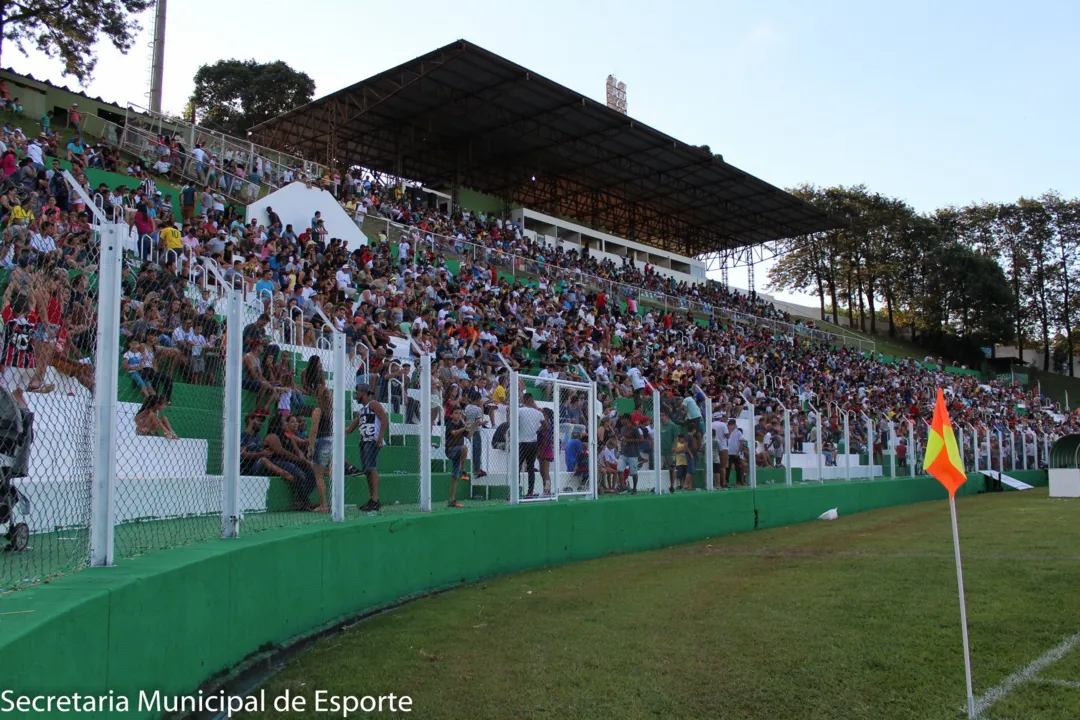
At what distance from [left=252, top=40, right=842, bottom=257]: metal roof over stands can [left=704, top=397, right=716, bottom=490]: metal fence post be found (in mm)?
20324

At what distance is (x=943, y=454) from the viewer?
18.9 ft

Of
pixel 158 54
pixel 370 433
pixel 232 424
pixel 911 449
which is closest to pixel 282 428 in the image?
pixel 232 424

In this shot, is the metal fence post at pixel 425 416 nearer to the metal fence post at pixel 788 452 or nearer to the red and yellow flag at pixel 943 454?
the red and yellow flag at pixel 943 454

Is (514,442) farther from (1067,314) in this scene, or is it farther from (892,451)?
(1067,314)

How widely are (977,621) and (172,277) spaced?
250 inches

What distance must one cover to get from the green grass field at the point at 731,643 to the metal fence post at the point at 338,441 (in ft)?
3.50

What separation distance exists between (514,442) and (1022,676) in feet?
20.0

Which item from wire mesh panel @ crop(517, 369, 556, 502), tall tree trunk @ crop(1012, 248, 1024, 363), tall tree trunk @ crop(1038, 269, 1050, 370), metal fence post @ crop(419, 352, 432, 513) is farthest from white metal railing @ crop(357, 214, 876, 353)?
tall tree trunk @ crop(1038, 269, 1050, 370)

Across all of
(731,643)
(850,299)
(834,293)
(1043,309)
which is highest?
(834,293)

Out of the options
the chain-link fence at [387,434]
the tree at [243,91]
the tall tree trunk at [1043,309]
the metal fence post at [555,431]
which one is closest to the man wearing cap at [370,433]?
the chain-link fence at [387,434]

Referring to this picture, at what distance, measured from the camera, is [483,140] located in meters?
40.6

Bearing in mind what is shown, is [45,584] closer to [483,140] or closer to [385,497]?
[385,497]

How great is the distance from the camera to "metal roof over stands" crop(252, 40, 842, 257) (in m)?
34.2

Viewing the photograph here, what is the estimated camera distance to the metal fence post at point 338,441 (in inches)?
302
